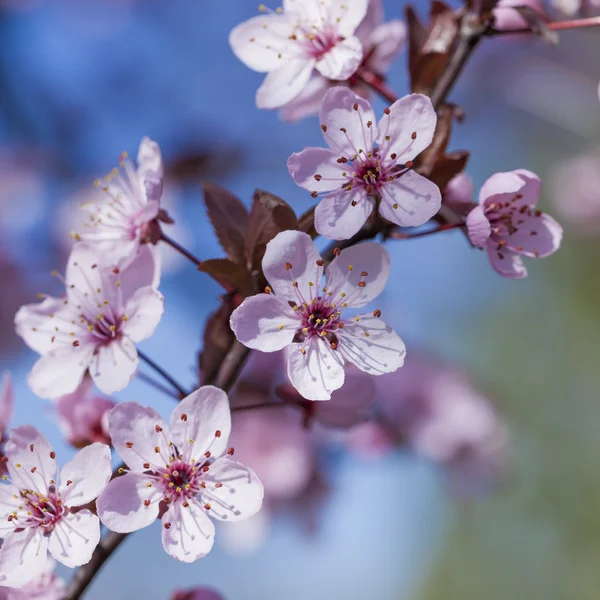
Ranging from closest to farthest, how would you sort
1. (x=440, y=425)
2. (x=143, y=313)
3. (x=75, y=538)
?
(x=75, y=538)
(x=143, y=313)
(x=440, y=425)

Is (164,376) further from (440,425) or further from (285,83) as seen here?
(440,425)

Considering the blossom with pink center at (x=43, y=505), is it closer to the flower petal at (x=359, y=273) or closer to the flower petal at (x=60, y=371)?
the flower petal at (x=60, y=371)

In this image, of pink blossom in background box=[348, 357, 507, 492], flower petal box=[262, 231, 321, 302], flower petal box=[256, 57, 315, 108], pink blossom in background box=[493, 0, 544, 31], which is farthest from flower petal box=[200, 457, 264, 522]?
pink blossom in background box=[348, 357, 507, 492]

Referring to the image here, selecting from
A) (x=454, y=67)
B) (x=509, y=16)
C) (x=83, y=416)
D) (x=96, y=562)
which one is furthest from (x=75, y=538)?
(x=509, y=16)

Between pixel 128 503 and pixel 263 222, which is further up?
pixel 263 222

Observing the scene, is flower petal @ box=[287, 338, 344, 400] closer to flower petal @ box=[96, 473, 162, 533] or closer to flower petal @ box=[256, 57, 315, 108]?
flower petal @ box=[96, 473, 162, 533]

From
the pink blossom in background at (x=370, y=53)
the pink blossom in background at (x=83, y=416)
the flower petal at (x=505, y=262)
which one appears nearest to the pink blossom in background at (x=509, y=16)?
the pink blossom in background at (x=370, y=53)
